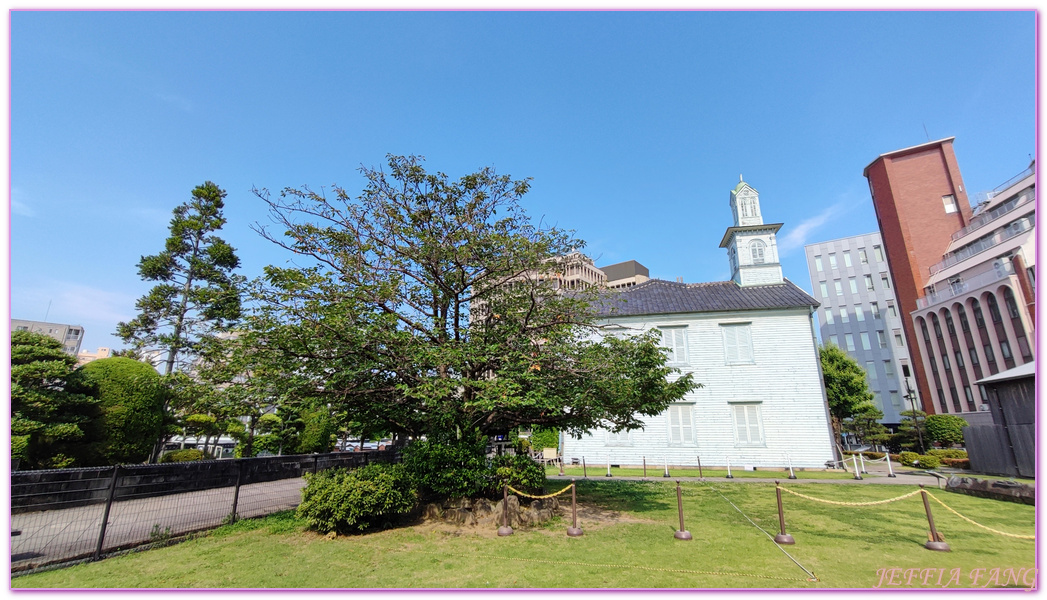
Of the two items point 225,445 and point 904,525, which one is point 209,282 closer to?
point 225,445

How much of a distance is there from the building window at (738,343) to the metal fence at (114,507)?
66.5ft

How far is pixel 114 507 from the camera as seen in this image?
7.50m

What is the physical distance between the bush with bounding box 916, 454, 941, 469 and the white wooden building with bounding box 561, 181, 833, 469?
5.83 metres

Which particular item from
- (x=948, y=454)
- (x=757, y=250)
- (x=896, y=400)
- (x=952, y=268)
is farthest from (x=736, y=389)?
(x=896, y=400)

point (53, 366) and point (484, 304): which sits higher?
point (484, 304)

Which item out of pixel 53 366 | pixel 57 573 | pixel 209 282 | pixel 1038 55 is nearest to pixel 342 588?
pixel 57 573

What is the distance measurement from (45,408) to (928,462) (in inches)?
1336

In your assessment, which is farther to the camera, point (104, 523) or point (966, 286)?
point (966, 286)

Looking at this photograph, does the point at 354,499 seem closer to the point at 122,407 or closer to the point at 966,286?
the point at 122,407

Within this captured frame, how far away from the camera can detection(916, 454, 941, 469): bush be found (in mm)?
21125

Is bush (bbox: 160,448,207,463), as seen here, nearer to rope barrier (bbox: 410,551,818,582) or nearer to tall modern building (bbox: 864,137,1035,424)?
rope barrier (bbox: 410,551,818,582)

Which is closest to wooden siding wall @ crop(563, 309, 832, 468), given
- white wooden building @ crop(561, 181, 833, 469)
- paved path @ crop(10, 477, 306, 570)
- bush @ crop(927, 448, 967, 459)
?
white wooden building @ crop(561, 181, 833, 469)

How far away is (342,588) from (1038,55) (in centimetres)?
944

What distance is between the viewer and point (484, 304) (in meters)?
11.0
